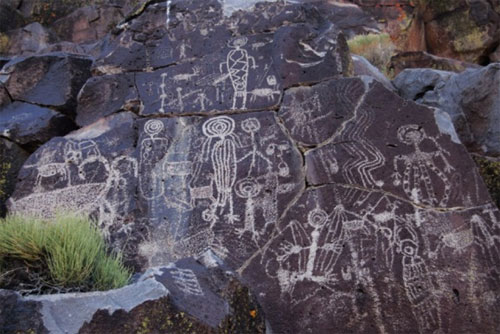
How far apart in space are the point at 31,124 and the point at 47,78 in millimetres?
575

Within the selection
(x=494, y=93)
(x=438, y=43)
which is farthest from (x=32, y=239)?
(x=438, y=43)

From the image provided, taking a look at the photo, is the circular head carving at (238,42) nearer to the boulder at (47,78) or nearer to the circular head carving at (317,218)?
the boulder at (47,78)

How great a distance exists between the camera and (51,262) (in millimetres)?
2695

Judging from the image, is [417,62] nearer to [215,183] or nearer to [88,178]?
[215,183]

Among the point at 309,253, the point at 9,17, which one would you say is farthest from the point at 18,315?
the point at 9,17

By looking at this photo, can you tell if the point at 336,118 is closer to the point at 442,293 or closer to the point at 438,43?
the point at 442,293

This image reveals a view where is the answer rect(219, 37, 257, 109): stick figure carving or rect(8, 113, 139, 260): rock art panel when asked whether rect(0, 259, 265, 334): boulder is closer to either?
rect(8, 113, 139, 260): rock art panel

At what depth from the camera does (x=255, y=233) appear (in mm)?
3617

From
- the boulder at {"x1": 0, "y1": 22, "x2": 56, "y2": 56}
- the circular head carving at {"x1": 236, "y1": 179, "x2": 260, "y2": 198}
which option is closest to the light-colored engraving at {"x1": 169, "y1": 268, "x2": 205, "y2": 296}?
the circular head carving at {"x1": 236, "y1": 179, "x2": 260, "y2": 198}

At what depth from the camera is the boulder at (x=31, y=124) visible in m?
4.74

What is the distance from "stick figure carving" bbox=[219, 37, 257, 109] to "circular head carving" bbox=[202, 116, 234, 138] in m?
0.15

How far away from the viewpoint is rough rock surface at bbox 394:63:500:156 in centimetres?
461

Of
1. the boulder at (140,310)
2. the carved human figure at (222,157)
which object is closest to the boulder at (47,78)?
the carved human figure at (222,157)

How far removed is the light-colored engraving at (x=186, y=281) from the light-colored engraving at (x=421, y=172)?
1.64m
